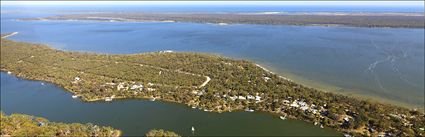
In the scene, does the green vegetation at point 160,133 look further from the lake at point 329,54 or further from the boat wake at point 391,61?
the boat wake at point 391,61

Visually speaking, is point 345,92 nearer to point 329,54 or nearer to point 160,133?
point 160,133

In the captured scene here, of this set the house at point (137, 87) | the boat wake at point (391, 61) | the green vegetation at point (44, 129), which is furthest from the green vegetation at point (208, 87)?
the boat wake at point (391, 61)

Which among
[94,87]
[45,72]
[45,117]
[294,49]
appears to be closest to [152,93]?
[94,87]

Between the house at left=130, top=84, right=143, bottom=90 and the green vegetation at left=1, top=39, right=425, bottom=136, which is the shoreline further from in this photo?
the house at left=130, top=84, right=143, bottom=90

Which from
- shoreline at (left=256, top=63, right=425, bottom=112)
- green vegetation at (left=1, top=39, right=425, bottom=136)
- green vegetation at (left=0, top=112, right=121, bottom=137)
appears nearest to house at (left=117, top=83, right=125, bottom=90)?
green vegetation at (left=1, top=39, right=425, bottom=136)

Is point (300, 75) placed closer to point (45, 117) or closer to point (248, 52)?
point (248, 52)
